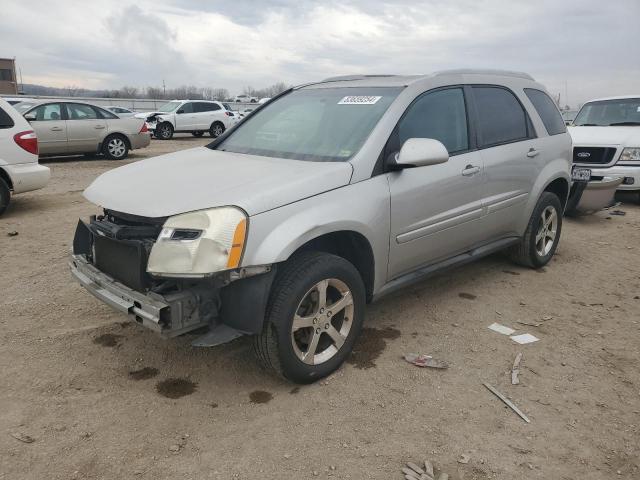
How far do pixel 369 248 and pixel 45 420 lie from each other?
208cm

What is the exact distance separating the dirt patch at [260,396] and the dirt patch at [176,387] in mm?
366

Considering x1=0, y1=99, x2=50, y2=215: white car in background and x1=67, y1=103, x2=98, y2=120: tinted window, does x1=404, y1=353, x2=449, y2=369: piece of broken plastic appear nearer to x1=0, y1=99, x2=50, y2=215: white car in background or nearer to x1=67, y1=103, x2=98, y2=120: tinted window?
x1=0, y1=99, x2=50, y2=215: white car in background

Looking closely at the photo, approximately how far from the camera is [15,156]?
22.7 feet

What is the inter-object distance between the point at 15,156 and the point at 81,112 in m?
6.20

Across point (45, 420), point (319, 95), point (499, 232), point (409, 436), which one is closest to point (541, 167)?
point (499, 232)

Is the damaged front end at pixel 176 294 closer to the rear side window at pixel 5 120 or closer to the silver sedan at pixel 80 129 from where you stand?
the rear side window at pixel 5 120

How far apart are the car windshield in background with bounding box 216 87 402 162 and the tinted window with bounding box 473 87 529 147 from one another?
1.01 meters

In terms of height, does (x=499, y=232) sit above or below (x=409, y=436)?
above

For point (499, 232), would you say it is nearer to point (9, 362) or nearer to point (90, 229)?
point (90, 229)

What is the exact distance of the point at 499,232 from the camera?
177 inches

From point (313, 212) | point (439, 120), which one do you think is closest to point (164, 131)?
point (439, 120)

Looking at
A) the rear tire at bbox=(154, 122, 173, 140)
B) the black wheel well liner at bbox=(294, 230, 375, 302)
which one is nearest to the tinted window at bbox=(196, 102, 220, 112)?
the rear tire at bbox=(154, 122, 173, 140)

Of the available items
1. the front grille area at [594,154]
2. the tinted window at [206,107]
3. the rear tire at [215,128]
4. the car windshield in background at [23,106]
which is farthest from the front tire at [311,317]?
the tinted window at [206,107]

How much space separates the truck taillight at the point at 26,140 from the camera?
6895 millimetres
